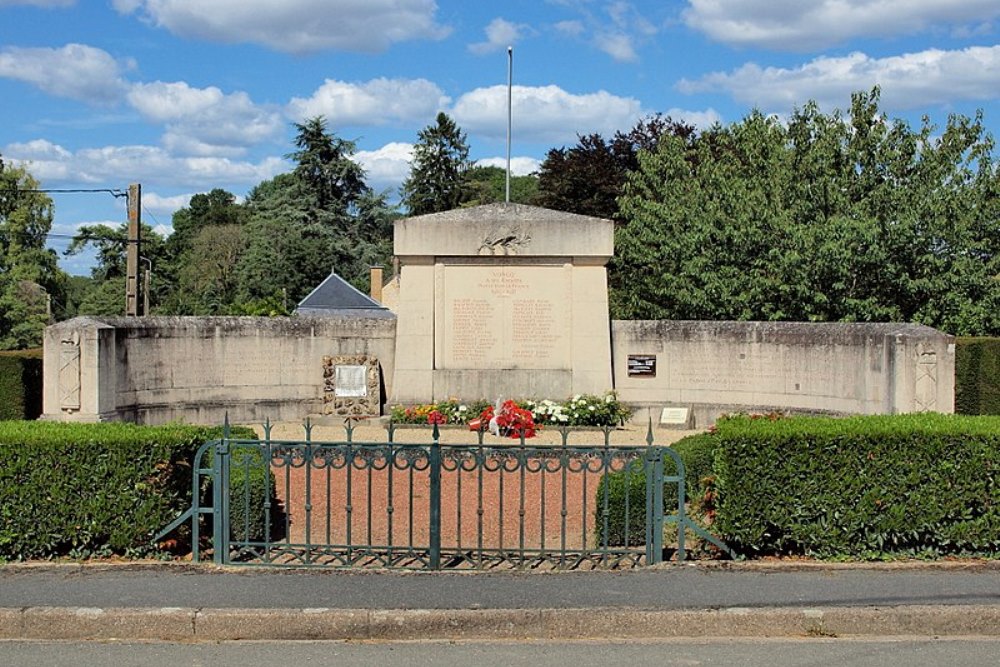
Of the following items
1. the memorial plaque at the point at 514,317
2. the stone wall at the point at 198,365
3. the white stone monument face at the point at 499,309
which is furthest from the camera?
the memorial plaque at the point at 514,317

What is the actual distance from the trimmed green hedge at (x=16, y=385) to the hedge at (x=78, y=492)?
32.6ft

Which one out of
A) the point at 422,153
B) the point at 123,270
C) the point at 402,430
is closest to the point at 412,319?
the point at 402,430

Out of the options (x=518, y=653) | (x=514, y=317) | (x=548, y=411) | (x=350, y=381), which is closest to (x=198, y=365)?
(x=350, y=381)

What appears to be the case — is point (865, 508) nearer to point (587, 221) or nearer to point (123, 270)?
point (587, 221)

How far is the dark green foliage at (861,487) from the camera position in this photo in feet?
27.7

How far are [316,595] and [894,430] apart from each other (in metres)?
4.69

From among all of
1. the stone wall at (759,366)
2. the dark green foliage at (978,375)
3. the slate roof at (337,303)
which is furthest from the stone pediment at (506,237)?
the slate roof at (337,303)

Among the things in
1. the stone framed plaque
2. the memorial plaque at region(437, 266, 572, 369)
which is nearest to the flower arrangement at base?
the memorial plaque at region(437, 266, 572, 369)

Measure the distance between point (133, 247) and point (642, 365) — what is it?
14890 mm

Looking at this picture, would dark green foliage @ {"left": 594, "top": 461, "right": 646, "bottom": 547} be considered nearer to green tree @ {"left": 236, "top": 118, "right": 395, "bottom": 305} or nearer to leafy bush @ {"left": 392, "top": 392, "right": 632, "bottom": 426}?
leafy bush @ {"left": 392, "top": 392, "right": 632, "bottom": 426}

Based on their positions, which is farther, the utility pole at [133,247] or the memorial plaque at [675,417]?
the utility pole at [133,247]

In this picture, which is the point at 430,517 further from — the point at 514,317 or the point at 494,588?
the point at 514,317

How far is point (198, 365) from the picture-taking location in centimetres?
1902

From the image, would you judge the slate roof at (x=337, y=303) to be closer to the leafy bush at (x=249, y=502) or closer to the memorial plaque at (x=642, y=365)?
the memorial plaque at (x=642, y=365)
